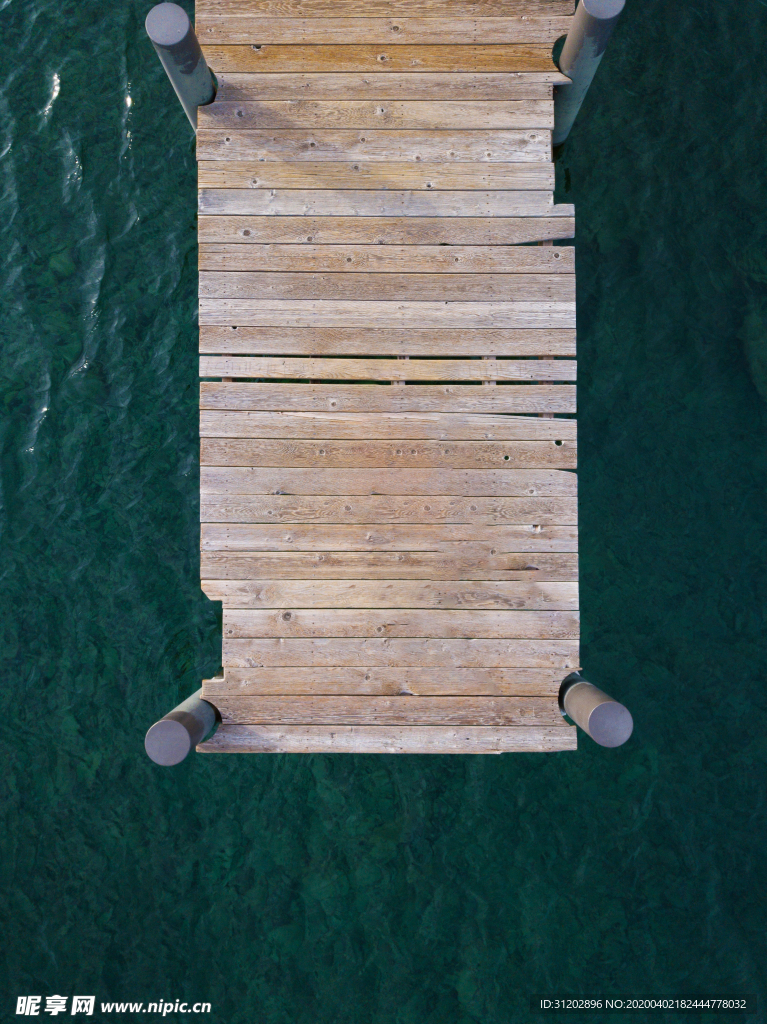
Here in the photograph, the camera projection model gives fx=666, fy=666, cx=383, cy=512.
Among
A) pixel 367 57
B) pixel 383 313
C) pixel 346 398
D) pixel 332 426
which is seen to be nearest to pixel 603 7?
pixel 367 57

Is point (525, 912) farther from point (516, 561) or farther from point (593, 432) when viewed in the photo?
point (593, 432)

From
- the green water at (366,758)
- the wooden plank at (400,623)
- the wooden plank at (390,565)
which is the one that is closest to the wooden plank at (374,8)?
the green water at (366,758)

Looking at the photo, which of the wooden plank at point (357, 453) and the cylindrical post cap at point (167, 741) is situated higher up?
the wooden plank at point (357, 453)

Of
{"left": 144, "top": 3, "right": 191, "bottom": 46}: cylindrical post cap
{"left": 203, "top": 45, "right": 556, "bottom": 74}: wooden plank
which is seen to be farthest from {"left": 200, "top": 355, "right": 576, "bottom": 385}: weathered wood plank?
{"left": 203, "top": 45, "right": 556, "bottom": 74}: wooden plank

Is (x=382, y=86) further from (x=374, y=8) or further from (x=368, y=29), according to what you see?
(x=374, y=8)

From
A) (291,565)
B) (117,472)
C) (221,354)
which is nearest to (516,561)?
(291,565)

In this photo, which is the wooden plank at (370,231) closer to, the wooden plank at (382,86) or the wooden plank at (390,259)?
the wooden plank at (390,259)
